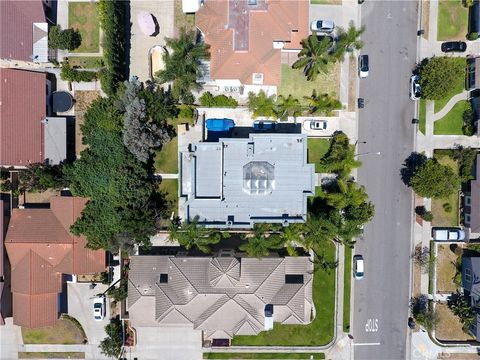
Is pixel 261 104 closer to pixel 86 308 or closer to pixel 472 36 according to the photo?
pixel 472 36

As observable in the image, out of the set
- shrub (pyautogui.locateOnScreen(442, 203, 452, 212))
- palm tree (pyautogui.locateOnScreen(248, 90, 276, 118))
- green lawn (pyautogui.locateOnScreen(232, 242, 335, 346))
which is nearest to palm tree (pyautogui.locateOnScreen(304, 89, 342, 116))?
palm tree (pyautogui.locateOnScreen(248, 90, 276, 118))

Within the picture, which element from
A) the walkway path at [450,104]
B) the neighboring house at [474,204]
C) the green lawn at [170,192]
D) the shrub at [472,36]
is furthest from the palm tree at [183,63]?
the neighboring house at [474,204]

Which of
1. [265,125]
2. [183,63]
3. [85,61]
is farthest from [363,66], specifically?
[85,61]

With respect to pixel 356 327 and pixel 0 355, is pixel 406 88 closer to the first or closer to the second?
pixel 356 327

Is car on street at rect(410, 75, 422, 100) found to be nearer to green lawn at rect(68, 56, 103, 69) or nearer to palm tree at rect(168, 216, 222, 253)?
palm tree at rect(168, 216, 222, 253)

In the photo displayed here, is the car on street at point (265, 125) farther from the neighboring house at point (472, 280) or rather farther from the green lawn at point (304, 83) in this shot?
the neighboring house at point (472, 280)
